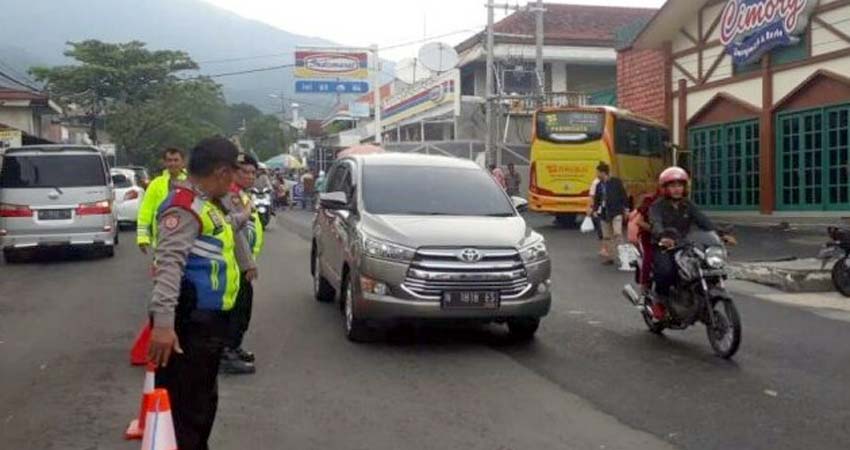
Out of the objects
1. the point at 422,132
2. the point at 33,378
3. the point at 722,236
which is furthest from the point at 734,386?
the point at 422,132

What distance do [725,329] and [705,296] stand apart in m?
0.35

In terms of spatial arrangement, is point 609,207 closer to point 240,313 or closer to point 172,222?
point 240,313

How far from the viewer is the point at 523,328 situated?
8.71 m

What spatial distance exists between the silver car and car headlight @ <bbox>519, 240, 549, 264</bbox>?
1 centimetres

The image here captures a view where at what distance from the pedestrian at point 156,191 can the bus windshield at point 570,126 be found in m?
16.7

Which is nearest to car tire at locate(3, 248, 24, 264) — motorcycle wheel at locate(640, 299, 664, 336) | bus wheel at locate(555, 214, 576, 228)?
motorcycle wheel at locate(640, 299, 664, 336)

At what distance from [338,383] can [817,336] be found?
4.70 meters

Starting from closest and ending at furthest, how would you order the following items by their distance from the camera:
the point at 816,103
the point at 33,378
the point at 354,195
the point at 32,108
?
the point at 33,378, the point at 354,195, the point at 816,103, the point at 32,108

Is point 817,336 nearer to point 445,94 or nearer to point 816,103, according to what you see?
point 816,103

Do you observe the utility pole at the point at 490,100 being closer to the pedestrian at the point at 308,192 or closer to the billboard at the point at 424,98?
the billboard at the point at 424,98

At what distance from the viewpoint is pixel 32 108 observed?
37094 mm

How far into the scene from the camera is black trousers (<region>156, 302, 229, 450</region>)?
412cm

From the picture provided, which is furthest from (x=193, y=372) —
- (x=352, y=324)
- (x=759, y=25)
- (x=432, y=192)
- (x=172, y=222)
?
(x=759, y=25)

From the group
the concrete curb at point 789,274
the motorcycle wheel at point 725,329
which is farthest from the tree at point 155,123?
the motorcycle wheel at point 725,329
